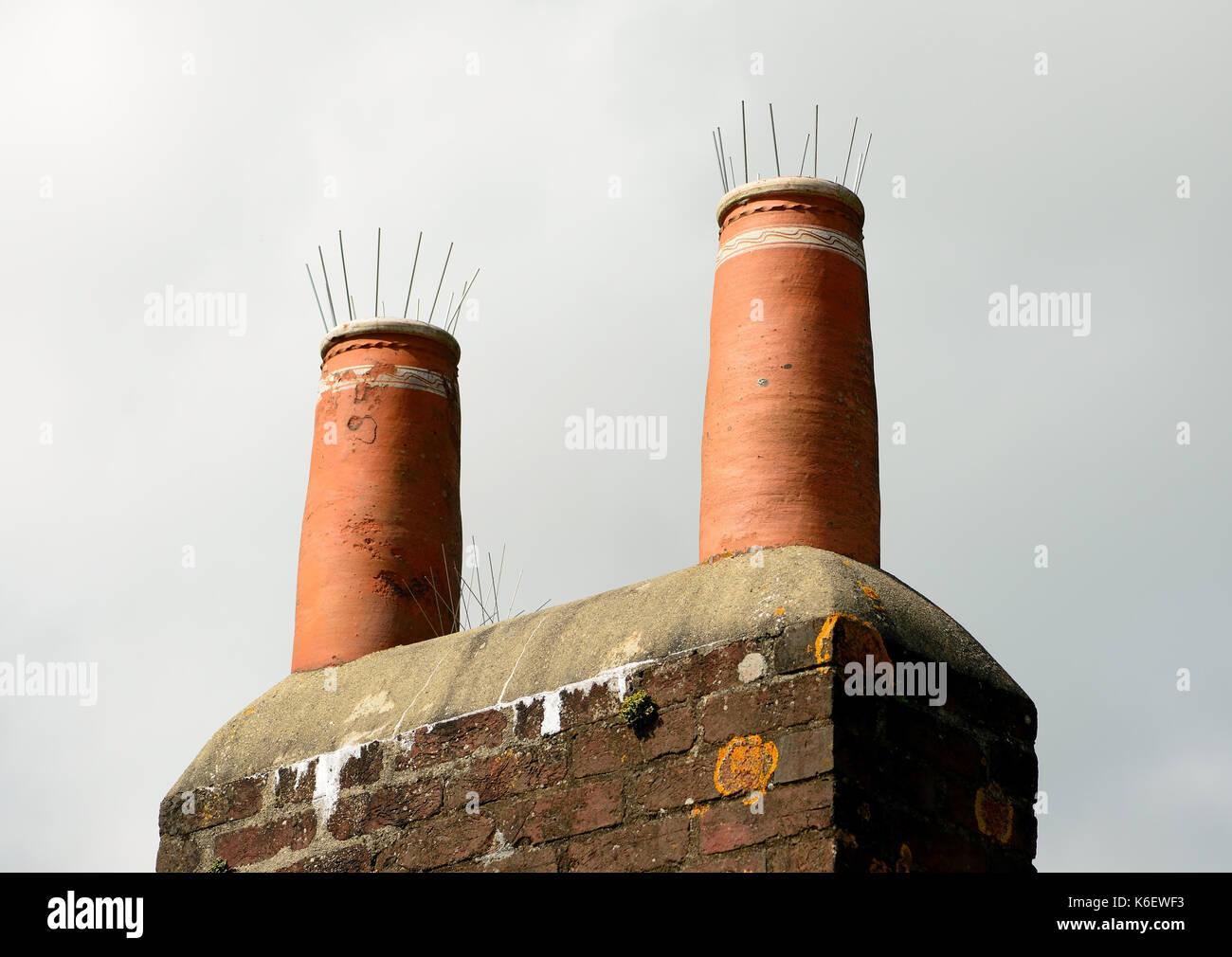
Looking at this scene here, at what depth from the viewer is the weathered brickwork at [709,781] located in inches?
191

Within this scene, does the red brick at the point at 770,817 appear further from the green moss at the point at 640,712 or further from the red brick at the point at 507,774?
the red brick at the point at 507,774

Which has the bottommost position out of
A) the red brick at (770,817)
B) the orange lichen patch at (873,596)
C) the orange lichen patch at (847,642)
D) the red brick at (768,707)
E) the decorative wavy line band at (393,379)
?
the red brick at (770,817)

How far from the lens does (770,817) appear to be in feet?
15.9

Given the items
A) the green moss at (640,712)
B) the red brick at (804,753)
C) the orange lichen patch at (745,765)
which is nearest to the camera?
the red brick at (804,753)

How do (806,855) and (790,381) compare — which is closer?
(806,855)

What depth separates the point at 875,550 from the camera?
227 inches

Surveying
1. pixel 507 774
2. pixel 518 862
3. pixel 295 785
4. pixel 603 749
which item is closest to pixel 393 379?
pixel 295 785

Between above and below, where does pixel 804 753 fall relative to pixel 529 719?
below

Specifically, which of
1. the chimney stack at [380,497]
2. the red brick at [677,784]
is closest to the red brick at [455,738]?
the red brick at [677,784]

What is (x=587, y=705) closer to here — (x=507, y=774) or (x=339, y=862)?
(x=507, y=774)

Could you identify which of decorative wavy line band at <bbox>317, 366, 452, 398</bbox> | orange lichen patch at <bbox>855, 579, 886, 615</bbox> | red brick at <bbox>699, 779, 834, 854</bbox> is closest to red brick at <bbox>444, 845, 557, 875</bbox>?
red brick at <bbox>699, 779, 834, 854</bbox>

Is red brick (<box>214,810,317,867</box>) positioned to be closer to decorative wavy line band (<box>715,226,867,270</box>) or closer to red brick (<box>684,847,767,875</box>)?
red brick (<box>684,847,767,875</box>)

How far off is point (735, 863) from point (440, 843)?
1121mm

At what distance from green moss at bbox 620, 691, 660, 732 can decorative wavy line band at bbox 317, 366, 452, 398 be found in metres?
2.04
